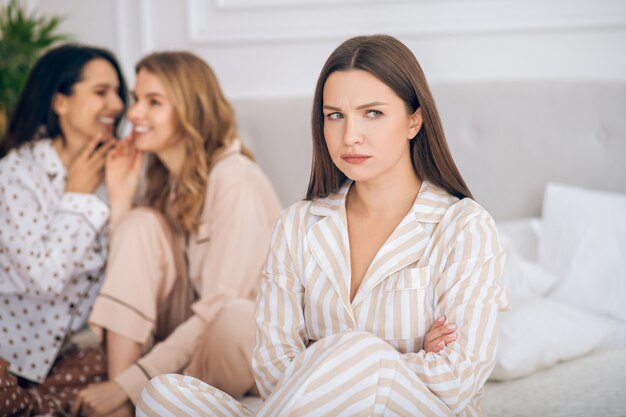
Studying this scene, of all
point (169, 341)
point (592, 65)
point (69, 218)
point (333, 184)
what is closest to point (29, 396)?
point (169, 341)

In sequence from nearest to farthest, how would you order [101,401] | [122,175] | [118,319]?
[101,401] → [118,319] → [122,175]

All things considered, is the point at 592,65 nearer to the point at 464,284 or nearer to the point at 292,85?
the point at 292,85

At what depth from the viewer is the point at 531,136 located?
2520 millimetres

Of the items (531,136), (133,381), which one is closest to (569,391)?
(531,136)

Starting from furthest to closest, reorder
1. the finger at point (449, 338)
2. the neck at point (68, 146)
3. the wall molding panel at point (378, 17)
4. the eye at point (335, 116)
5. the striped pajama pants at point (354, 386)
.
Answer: the wall molding panel at point (378, 17) → the neck at point (68, 146) → the eye at point (335, 116) → the finger at point (449, 338) → the striped pajama pants at point (354, 386)

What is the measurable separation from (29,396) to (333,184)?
981mm

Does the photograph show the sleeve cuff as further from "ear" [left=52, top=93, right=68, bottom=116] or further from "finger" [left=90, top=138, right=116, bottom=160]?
"ear" [left=52, top=93, right=68, bottom=116]

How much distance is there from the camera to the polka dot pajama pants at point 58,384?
75.0 inches

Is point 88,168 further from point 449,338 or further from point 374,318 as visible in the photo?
point 449,338

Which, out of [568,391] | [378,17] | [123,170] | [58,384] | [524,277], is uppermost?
[378,17]

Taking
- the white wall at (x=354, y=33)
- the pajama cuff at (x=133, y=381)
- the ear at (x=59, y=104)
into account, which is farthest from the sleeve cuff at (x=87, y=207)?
the white wall at (x=354, y=33)

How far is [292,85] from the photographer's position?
9.62 feet

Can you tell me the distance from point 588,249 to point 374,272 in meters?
1.06

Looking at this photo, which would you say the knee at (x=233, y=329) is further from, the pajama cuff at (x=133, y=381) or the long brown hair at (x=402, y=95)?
the long brown hair at (x=402, y=95)
